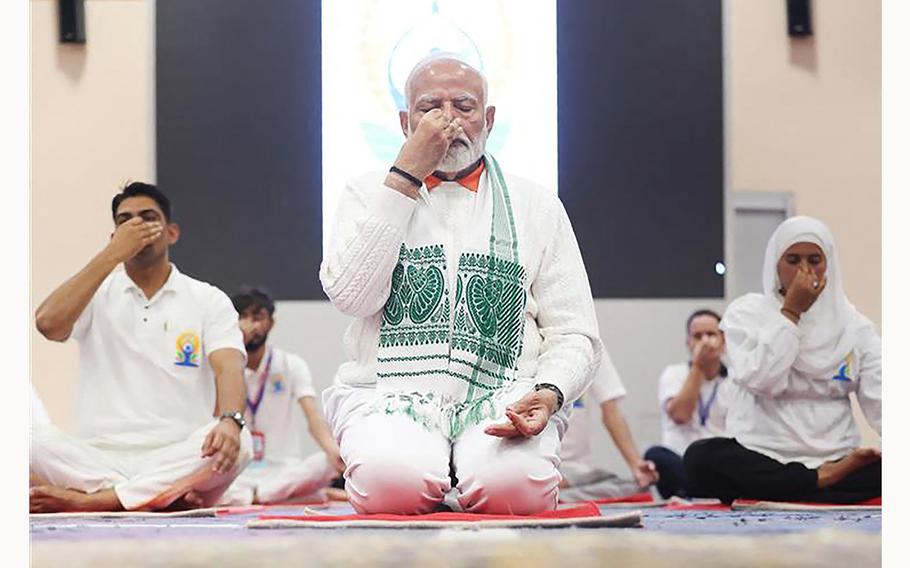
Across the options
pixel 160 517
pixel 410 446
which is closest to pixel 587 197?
pixel 160 517

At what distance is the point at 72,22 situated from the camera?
6.29 meters

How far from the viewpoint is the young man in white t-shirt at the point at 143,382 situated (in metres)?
3.69

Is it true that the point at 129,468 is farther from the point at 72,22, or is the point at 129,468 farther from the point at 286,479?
the point at 72,22

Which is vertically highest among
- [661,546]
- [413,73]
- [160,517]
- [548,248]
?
[413,73]

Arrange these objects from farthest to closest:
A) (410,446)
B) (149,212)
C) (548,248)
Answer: (149,212) < (548,248) < (410,446)

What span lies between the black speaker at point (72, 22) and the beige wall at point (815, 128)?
3244 millimetres

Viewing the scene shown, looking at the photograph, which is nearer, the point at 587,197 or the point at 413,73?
the point at 413,73

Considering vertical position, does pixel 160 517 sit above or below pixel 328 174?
below

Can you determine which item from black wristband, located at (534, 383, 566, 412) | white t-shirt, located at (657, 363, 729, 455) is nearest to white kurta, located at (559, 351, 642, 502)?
white t-shirt, located at (657, 363, 729, 455)

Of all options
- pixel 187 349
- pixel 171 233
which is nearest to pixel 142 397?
pixel 187 349

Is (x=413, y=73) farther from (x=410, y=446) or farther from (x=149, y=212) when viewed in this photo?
(x=149, y=212)

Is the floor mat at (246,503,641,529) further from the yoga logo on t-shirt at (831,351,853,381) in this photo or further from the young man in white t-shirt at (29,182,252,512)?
the yoga logo on t-shirt at (831,351,853,381)

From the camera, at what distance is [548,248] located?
9.03ft

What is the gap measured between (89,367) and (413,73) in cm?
163
